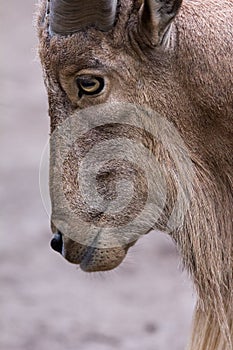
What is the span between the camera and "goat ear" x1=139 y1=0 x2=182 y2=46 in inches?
134

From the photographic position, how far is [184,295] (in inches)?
274

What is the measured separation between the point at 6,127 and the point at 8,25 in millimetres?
2862

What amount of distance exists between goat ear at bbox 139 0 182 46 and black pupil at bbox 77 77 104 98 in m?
0.20

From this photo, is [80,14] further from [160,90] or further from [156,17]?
[160,90]

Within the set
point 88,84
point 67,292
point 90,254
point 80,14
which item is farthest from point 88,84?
point 67,292

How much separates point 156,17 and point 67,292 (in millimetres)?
3986

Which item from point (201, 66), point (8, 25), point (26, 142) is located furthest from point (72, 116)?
point (8, 25)

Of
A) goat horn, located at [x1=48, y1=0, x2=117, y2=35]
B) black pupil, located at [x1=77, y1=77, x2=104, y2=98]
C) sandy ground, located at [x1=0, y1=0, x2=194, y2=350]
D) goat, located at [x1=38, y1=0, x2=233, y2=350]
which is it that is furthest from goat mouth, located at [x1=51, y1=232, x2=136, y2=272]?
sandy ground, located at [x1=0, y1=0, x2=194, y2=350]

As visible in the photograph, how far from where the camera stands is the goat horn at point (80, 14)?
3416 mm

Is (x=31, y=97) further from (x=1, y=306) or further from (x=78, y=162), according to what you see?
(x=78, y=162)

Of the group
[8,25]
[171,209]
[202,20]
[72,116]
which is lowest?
[8,25]

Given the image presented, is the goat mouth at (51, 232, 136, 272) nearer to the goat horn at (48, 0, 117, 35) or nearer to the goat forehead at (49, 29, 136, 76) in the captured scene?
the goat forehead at (49, 29, 136, 76)

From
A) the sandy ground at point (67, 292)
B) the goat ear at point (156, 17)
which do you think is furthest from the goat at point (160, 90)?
the sandy ground at point (67, 292)

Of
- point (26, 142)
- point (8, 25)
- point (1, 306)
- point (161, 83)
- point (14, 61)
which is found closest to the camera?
point (161, 83)
